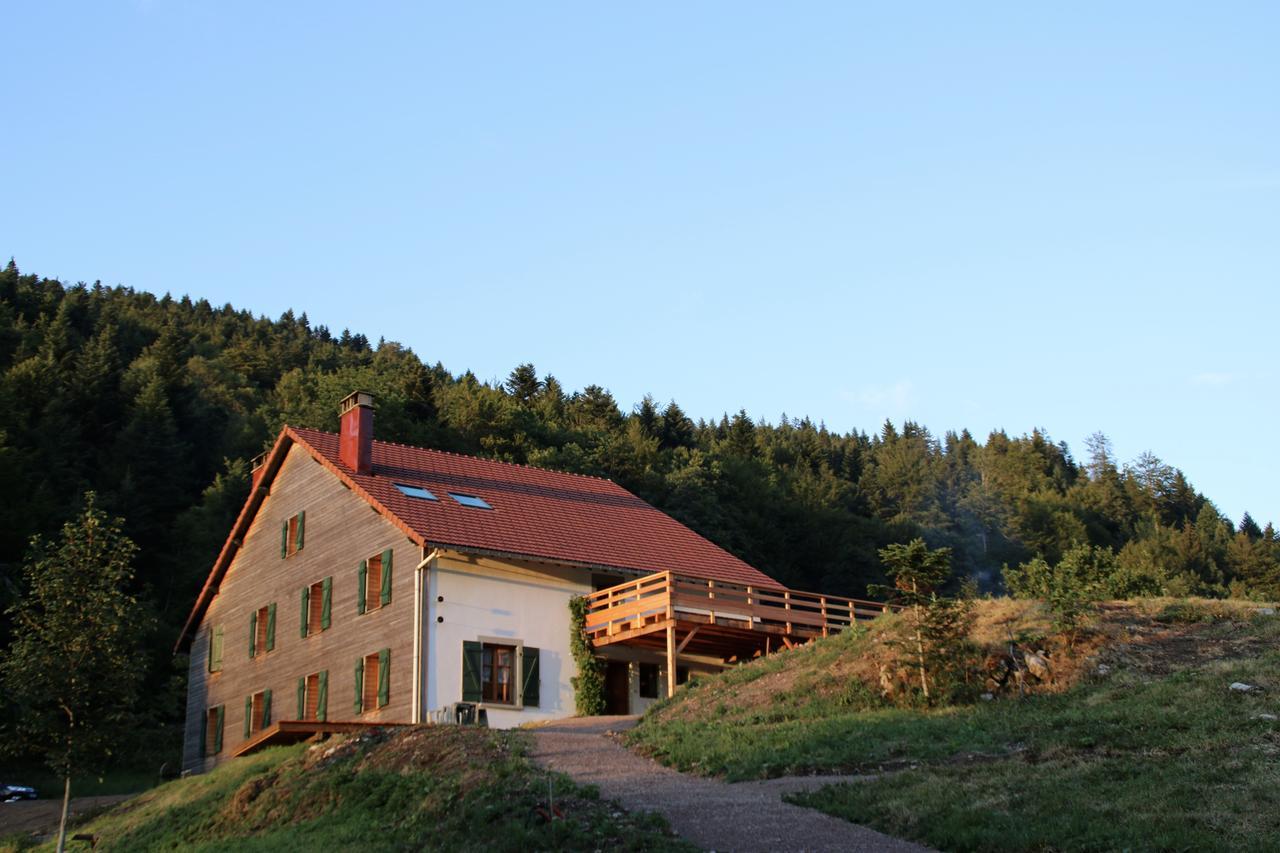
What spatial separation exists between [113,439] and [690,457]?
3160 centimetres

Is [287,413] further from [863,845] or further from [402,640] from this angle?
[863,845]

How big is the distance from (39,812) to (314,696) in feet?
27.7

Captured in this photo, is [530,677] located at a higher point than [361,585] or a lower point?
lower

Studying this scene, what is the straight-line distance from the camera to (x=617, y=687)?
107 ft

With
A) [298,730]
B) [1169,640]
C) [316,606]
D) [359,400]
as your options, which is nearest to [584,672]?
[298,730]

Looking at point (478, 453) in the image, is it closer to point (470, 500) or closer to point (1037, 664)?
point (470, 500)

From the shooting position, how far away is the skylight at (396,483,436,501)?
32.6 m

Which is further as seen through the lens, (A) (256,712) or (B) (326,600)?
(A) (256,712)

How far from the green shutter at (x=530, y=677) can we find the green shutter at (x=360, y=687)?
12.9 ft

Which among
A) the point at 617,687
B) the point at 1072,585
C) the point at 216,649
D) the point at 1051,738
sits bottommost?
the point at 1051,738

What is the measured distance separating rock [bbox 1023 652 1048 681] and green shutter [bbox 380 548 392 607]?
49.1 feet

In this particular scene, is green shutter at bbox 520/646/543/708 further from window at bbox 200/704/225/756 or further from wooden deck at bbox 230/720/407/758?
window at bbox 200/704/225/756

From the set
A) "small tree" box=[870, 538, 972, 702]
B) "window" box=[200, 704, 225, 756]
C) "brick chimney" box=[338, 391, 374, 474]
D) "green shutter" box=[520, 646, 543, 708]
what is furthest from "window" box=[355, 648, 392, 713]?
"small tree" box=[870, 538, 972, 702]

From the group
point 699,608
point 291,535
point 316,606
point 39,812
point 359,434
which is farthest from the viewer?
point 291,535
